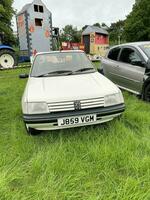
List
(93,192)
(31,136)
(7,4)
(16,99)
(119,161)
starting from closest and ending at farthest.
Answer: (93,192), (119,161), (31,136), (16,99), (7,4)

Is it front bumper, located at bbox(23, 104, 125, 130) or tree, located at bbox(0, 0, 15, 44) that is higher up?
tree, located at bbox(0, 0, 15, 44)

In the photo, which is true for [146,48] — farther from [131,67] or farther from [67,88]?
[67,88]

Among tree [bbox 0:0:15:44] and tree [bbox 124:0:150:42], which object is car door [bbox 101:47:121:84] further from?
tree [bbox 124:0:150:42]

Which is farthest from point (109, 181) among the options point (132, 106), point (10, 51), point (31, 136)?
point (10, 51)

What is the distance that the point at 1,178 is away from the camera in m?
2.84

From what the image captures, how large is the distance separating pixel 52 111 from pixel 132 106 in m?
2.51

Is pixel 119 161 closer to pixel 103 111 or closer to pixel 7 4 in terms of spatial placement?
pixel 103 111

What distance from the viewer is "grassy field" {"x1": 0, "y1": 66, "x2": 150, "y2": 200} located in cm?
262

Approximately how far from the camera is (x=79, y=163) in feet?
10.3

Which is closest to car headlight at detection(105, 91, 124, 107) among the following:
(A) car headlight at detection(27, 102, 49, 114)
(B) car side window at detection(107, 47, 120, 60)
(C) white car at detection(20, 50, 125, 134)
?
(C) white car at detection(20, 50, 125, 134)

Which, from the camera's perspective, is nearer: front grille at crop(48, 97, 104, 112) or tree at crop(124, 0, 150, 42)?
front grille at crop(48, 97, 104, 112)

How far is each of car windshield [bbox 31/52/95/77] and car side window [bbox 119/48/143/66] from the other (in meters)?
1.47

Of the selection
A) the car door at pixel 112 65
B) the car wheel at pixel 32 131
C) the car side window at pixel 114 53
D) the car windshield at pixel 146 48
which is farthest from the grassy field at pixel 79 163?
the car side window at pixel 114 53

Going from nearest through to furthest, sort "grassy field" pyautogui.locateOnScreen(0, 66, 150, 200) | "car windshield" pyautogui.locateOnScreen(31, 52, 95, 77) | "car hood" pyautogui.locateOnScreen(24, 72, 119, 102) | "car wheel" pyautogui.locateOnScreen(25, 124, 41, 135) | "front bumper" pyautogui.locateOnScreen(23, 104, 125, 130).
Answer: "grassy field" pyautogui.locateOnScreen(0, 66, 150, 200)
"front bumper" pyautogui.locateOnScreen(23, 104, 125, 130)
"car hood" pyautogui.locateOnScreen(24, 72, 119, 102)
"car wheel" pyautogui.locateOnScreen(25, 124, 41, 135)
"car windshield" pyautogui.locateOnScreen(31, 52, 95, 77)
